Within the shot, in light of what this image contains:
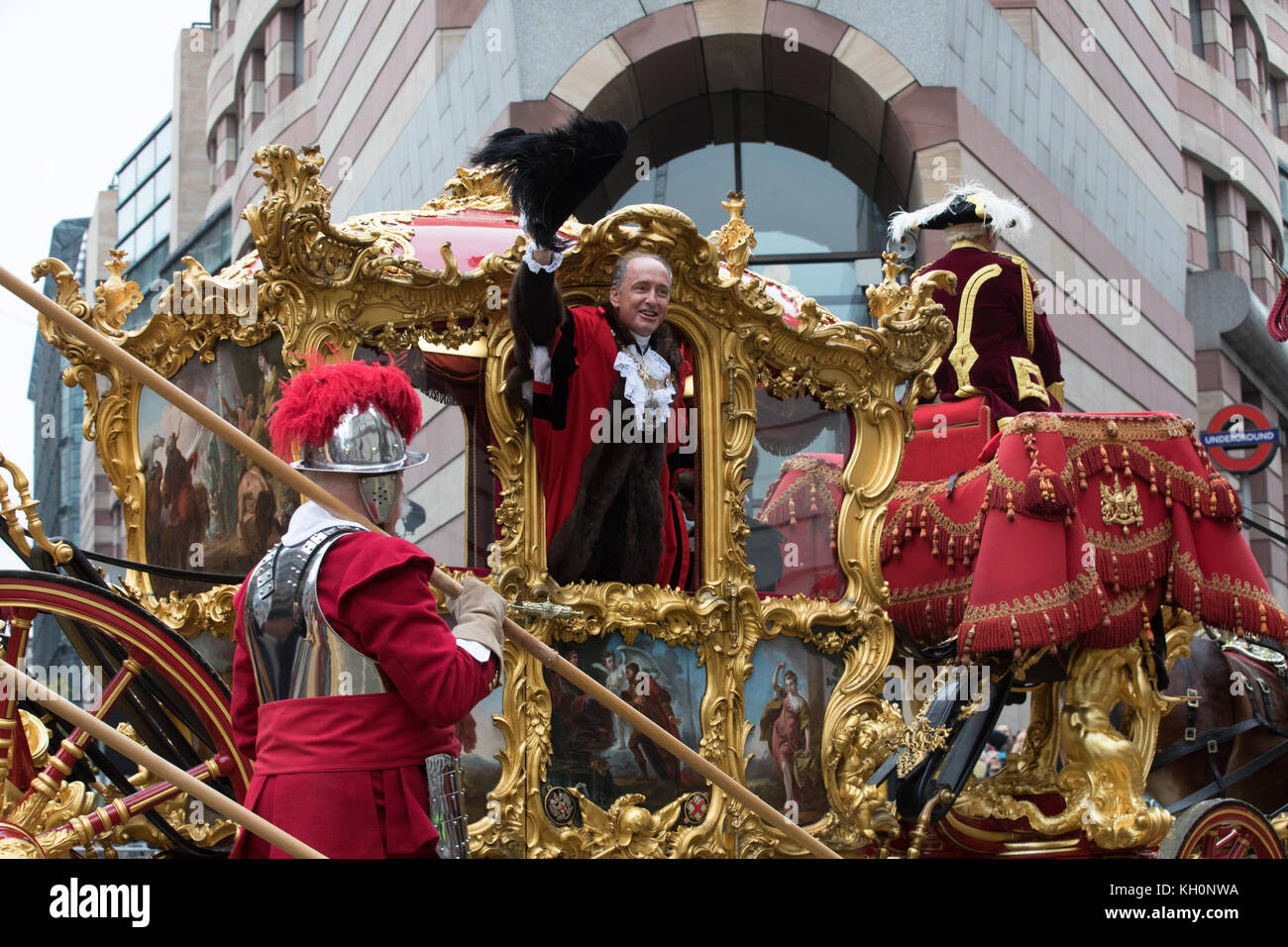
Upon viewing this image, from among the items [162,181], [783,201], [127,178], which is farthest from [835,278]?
[127,178]

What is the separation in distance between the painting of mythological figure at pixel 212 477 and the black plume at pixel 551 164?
1094mm

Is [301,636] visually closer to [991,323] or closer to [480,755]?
[480,755]

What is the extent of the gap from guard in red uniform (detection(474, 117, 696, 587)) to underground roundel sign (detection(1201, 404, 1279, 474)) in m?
14.6

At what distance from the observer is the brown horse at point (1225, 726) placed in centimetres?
912

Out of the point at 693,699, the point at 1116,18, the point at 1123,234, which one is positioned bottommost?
the point at 693,699

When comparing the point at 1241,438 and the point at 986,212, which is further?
the point at 1241,438

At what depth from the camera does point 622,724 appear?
532 cm

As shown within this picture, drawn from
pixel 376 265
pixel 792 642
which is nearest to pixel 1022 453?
pixel 792 642

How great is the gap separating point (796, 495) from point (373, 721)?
2.66m

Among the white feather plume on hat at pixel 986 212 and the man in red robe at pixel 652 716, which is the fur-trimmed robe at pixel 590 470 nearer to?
the man in red robe at pixel 652 716

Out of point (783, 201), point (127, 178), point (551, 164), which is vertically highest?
point (127, 178)

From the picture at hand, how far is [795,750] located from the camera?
18.6 ft

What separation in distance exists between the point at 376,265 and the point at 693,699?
1909 millimetres
